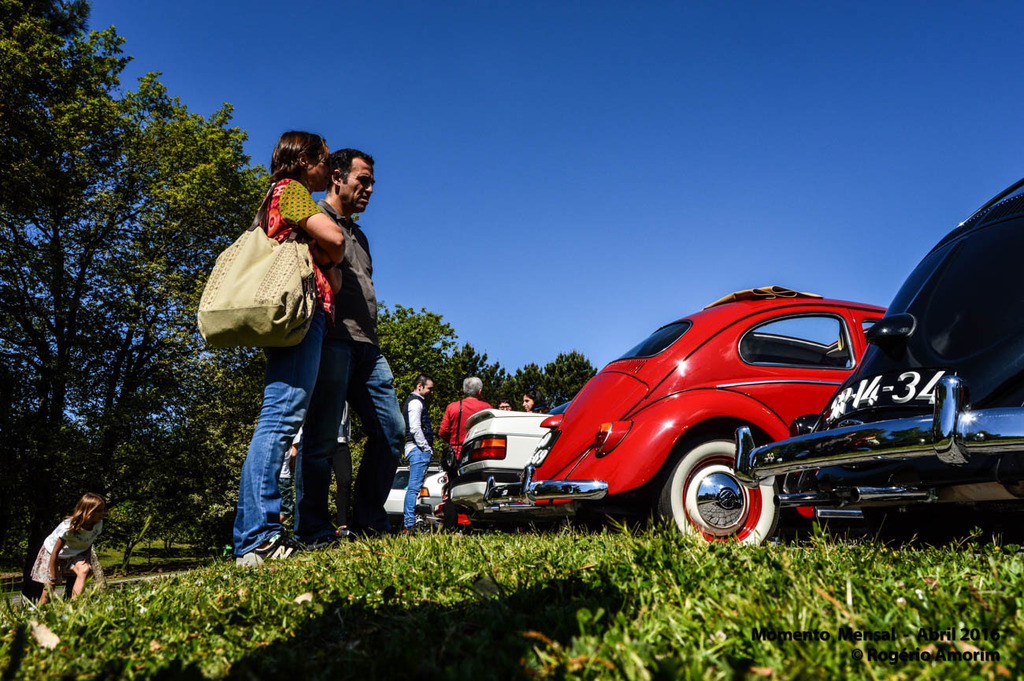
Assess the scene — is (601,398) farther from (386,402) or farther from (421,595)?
(421,595)

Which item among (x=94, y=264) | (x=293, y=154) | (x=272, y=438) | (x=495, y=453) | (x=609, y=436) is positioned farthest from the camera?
(x=94, y=264)

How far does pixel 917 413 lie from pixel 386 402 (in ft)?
9.65

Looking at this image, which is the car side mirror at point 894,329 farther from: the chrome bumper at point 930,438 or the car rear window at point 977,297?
the chrome bumper at point 930,438

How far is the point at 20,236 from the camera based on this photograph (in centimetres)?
1797

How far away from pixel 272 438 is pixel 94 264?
61.1 ft

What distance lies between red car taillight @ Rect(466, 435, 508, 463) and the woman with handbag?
330 centimetres

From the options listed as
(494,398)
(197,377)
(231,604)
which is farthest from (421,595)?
(494,398)

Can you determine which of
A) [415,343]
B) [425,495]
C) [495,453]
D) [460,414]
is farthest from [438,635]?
[415,343]

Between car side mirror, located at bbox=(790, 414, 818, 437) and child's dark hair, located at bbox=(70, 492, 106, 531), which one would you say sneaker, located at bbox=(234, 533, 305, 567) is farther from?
child's dark hair, located at bbox=(70, 492, 106, 531)

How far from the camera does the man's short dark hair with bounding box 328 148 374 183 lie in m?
4.48

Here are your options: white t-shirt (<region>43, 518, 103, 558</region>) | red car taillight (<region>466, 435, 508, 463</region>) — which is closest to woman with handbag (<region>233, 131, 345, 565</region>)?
red car taillight (<region>466, 435, 508, 463</region>)

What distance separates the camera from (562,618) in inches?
69.2

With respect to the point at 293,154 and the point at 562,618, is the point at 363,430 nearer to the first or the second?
the point at 293,154

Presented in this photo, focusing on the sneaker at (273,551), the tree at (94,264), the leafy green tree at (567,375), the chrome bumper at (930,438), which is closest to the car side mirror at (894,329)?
the chrome bumper at (930,438)
